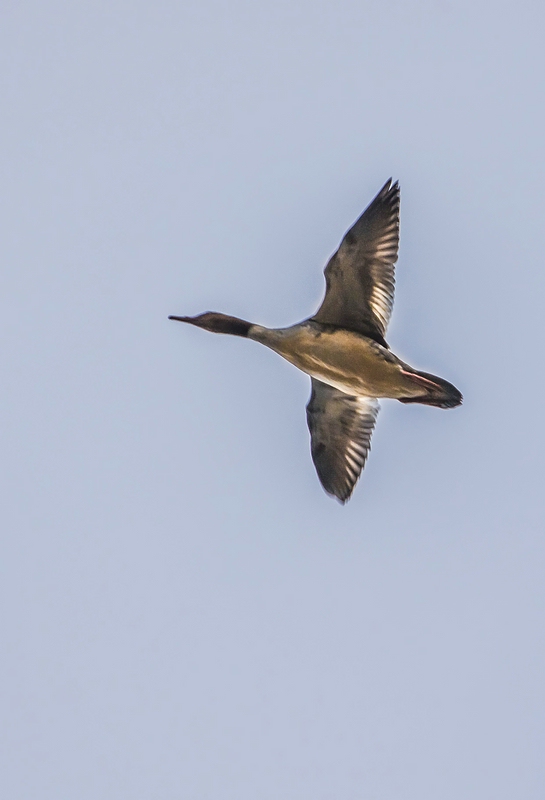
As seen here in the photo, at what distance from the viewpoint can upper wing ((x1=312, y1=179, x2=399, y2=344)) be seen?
1244cm

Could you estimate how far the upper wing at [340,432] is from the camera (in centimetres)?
1374

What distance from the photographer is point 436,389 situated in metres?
12.2

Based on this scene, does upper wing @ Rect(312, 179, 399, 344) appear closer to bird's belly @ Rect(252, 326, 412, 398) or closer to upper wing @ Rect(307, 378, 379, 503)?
bird's belly @ Rect(252, 326, 412, 398)

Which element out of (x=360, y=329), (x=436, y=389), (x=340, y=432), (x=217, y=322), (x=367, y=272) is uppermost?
(x=367, y=272)

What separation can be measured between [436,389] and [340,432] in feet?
6.08

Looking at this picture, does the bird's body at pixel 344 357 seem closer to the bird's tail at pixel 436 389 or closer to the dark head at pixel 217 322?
the bird's tail at pixel 436 389

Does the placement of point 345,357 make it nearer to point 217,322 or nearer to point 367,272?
point 367,272

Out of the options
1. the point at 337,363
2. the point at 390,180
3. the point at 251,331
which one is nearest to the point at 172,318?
the point at 251,331

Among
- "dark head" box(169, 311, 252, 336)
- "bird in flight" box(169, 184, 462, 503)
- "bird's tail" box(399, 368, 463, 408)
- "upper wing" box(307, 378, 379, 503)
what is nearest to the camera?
"bird's tail" box(399, 368, 463, 408)

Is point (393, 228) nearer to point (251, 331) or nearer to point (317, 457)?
Result: point (251, 331)

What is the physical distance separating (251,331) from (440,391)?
201 centimetres

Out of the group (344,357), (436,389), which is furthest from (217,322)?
(436,389)

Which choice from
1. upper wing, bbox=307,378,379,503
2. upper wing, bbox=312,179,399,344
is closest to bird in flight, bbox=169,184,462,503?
upper wing, bbox=312,179,399,344

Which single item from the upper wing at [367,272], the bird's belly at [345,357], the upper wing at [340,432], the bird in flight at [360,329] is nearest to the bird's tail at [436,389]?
the bird in flight at [360,329]
